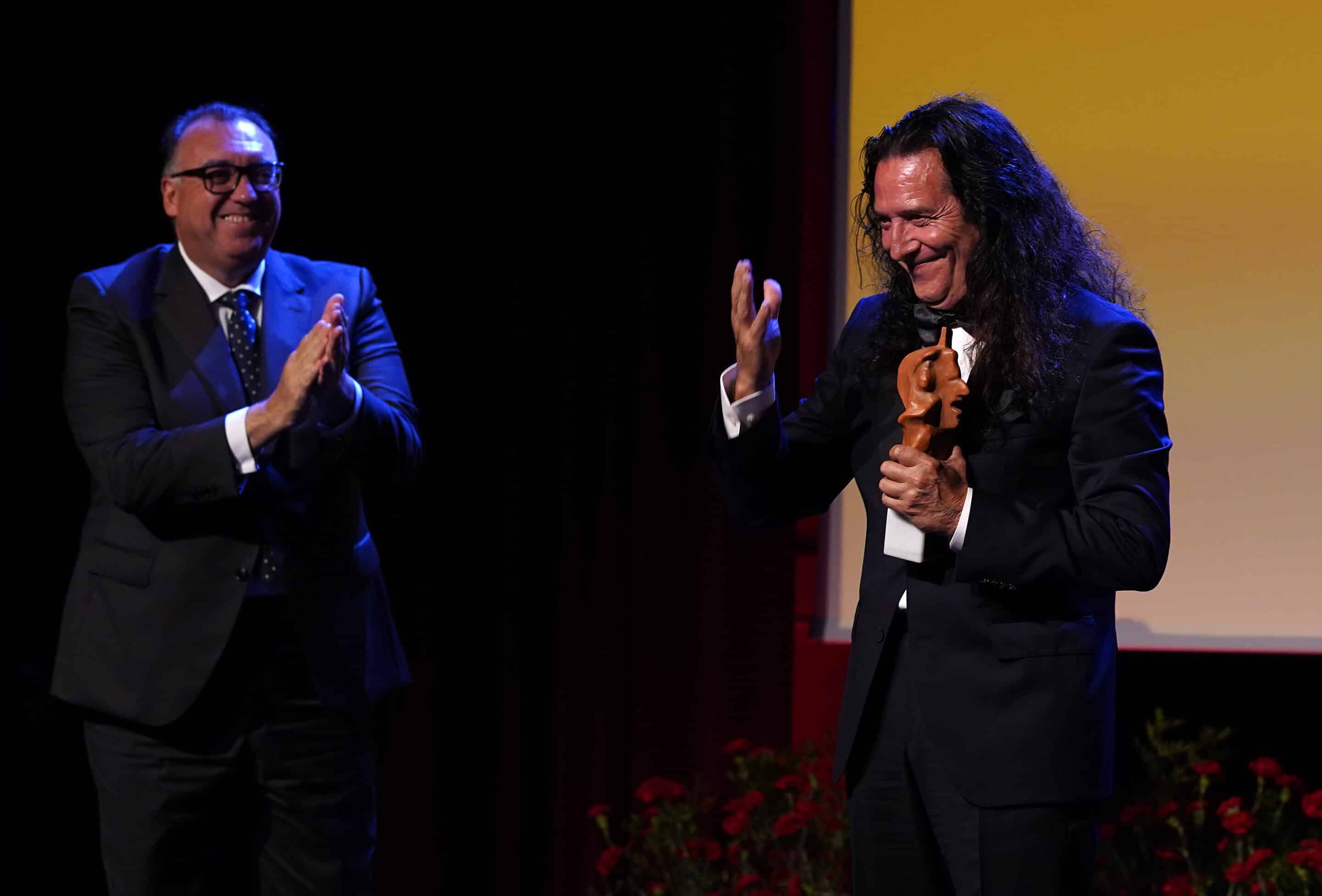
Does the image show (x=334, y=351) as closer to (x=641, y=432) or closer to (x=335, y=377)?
(x=335, y=377)

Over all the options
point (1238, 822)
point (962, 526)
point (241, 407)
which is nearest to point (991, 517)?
point (962, 526)

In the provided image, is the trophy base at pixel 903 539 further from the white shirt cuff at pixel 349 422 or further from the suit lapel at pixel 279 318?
the suit lapel at pixel 279 318

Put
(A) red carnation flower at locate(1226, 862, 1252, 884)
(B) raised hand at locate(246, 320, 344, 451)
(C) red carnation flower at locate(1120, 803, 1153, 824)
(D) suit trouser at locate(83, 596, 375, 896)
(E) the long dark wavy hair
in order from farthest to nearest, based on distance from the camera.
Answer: (C) red carnation flower at locate(1120, 803, 1153, 824), (A) red carnation flower at locate(1226, 862, 1252, 884), (D) suit trouser at locate(83, 596, 375, 896), (B) raised hand at locate(246, 320, 344, 451), (E) the long dark wavy hair

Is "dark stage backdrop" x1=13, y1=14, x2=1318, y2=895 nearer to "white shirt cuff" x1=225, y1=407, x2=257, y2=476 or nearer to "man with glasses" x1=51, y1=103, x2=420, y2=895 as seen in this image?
"man with glasses" x1=51, y1=103, x2=420, y2=895

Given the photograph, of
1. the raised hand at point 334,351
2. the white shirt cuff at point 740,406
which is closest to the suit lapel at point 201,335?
the raised hand at point 334,351

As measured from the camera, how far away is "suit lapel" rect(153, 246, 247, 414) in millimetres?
2375

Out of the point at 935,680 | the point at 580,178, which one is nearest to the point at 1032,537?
the point at 935,680

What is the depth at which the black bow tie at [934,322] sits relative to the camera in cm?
181

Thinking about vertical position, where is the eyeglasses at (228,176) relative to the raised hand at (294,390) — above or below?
above

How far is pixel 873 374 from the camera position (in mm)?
1910

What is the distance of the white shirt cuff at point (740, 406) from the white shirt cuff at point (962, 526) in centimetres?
31

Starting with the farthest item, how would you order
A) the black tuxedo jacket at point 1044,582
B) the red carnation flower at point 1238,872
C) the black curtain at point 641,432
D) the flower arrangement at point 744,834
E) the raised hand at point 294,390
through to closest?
the black curtain at point 641,432 → the flower arrangement at point 744,834 → the red carnation flower at point 1238,872 → the raised hand at point 294,390 → the black tuxedo jacket at point 1044,582

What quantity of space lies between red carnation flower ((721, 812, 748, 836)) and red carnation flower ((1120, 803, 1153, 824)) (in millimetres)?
820

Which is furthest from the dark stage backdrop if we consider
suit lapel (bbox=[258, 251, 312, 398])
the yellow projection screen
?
suit lapel (bbox=[258, 251, 312, 398])
